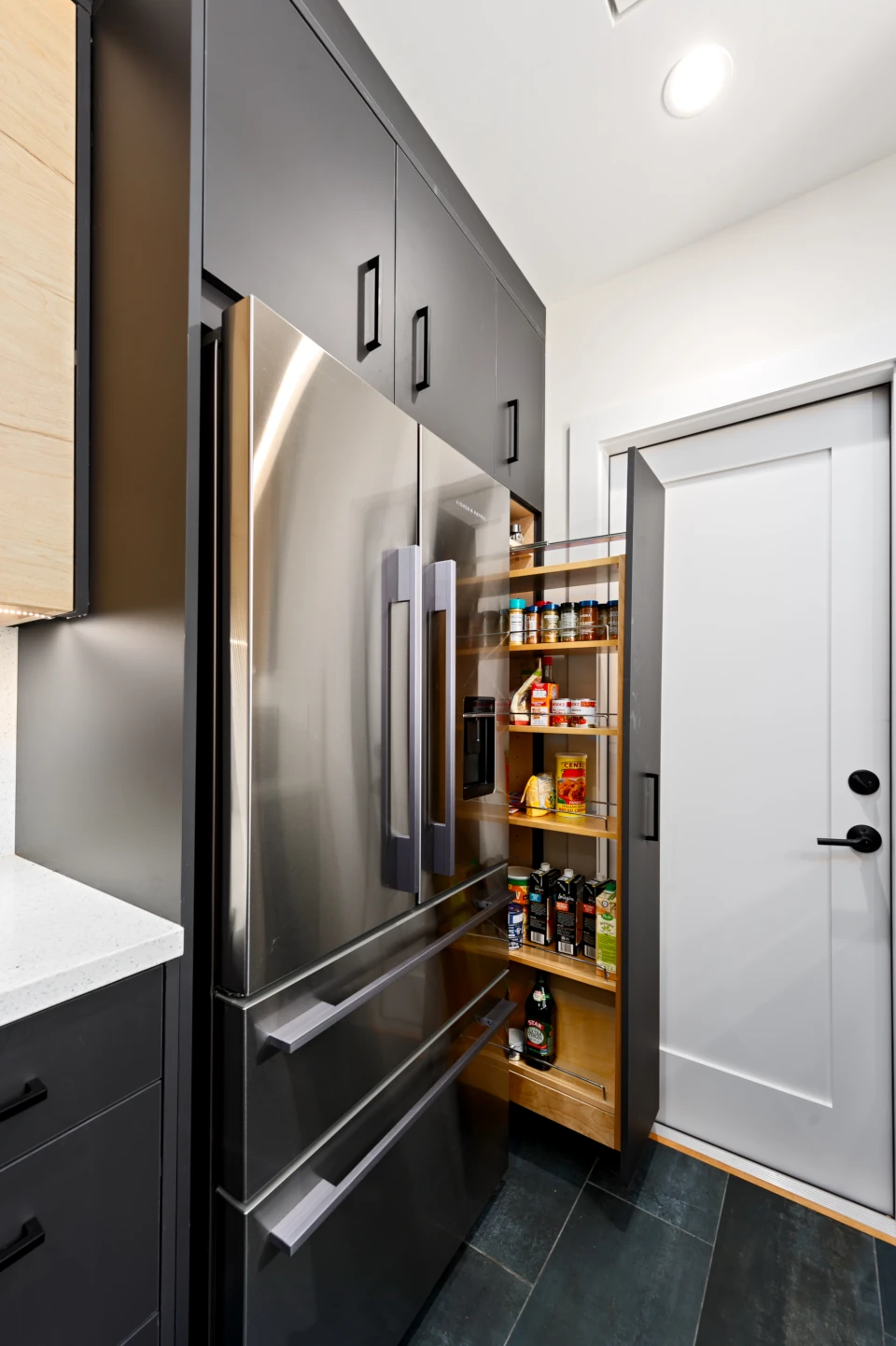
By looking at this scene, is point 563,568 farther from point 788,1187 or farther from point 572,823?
point 788,1187

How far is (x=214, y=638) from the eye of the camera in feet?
2.91

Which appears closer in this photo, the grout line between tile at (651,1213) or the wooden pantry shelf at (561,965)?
the grout line between tile at (651,1213)

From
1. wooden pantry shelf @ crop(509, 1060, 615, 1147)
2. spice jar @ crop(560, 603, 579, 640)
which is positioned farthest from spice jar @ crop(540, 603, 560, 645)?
wooden pantry shelf @ crop(509, 1060, 615, 1147)

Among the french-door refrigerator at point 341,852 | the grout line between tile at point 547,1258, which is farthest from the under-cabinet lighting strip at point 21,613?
the grout line between tile at point 547,1258

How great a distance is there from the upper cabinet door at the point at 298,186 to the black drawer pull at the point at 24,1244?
48.6 inches

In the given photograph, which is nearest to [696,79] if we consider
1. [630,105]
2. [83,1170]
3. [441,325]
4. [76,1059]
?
[630,105]

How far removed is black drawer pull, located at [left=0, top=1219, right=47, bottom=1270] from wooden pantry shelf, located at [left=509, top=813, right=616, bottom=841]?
1261 mm

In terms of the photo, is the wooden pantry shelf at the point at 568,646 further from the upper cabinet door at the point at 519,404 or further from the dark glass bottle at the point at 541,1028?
the dark glass bottle at the point at 541,1028

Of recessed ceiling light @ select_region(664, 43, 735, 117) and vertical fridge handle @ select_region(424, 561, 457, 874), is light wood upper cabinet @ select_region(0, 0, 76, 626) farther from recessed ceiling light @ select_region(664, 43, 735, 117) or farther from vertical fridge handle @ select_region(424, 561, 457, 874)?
recessed ceiling light @ select_region(664, 43, 735, 117)

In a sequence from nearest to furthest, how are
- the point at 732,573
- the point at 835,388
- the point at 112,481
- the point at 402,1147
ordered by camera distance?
the point at 112,481, the point at 402,1147, the point at 835,388, the point at 732,573

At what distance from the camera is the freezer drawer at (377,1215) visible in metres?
0.86

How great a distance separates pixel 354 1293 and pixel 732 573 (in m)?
1.87

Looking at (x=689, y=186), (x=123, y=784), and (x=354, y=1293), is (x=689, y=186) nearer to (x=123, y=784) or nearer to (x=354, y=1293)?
(x=123, y=784)

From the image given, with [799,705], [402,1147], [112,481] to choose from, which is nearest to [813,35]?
[799,705]
